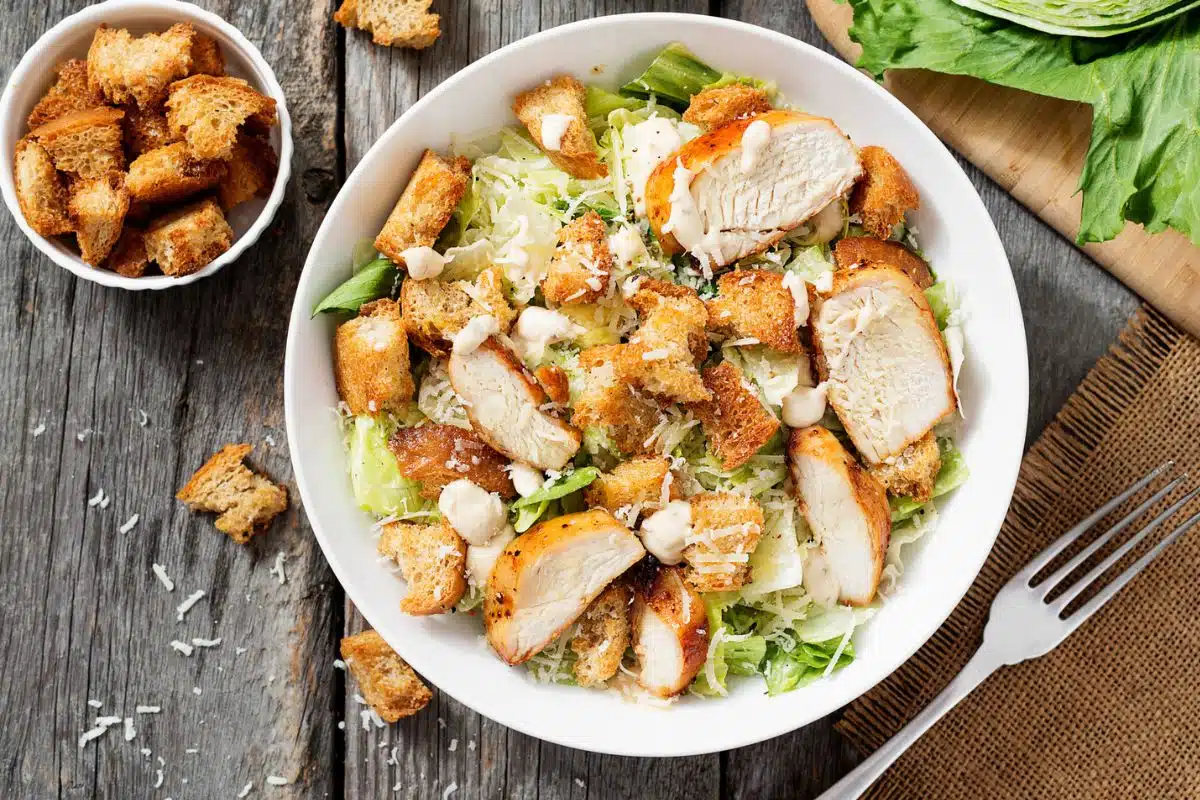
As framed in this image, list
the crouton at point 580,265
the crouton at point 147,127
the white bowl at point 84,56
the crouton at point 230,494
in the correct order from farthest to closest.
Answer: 1. the crouton at point 230,494
2. the crouton at point 147,127
3. the white bowl at point 84,56
4. the crouton at point 580,265

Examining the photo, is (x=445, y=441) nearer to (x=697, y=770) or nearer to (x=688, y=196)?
(x=688, y=196)

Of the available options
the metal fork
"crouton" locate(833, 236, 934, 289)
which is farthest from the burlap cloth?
"crouton" locate(833, 236, 934, 289)

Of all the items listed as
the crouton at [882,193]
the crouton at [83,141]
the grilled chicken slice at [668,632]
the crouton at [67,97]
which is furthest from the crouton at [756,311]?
the crouton at [67,97]

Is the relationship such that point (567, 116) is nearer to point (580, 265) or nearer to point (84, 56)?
point (580, 265)

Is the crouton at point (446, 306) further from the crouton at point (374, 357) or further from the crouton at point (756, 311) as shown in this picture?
the crouton at point (756, 311)

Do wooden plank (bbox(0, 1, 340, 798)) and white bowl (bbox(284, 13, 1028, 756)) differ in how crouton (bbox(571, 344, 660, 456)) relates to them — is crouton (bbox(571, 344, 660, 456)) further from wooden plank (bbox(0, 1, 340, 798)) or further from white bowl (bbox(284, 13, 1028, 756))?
wooden plank (bbox(0, 1, 340, 798))

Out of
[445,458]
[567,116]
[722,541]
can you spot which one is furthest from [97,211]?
[722,541]
